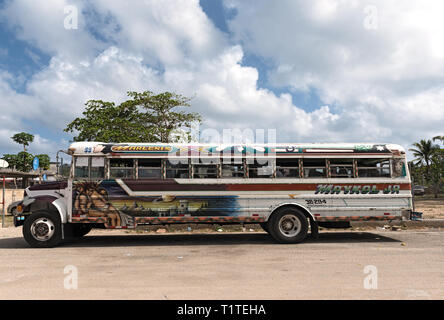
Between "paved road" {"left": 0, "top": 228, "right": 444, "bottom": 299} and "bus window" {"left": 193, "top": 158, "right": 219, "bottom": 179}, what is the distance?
185 cm

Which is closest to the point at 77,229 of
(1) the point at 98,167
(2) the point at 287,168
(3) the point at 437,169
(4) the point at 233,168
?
(1) the point at 98,167

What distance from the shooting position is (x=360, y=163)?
30.4ft

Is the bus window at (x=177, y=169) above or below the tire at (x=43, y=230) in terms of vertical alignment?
above

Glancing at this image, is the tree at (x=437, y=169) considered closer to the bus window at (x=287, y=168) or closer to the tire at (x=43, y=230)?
the bus window at (x=287, y=168)

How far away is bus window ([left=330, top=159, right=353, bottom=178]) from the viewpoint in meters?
9.21

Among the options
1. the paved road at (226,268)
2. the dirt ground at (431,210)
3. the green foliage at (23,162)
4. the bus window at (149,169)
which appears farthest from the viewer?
the green foliage at (23,162)

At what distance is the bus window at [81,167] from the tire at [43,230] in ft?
3.85

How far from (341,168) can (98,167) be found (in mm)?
6476

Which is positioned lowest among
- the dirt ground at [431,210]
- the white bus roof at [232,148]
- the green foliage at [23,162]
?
the dirt ground at [431,210]

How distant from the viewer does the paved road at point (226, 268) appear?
479 centimetres

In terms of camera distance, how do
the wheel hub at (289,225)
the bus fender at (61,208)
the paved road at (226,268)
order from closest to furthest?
1. the paved road at (226,268)
2. the bus fender at (61,208)
3. the wheel hub at (289,225)

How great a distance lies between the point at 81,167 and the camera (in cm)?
886

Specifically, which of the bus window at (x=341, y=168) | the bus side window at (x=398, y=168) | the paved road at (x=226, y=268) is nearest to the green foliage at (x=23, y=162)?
the paved road at (x=226, y=268)
